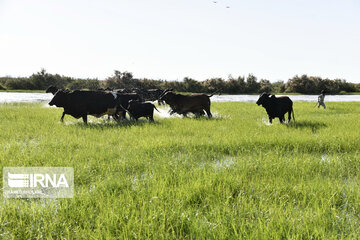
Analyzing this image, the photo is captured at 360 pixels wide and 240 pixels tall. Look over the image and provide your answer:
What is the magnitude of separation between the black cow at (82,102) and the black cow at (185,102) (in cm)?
238

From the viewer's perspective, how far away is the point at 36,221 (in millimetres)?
2297

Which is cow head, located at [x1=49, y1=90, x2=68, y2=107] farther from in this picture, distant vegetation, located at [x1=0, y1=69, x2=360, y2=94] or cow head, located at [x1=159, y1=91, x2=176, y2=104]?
distant vegetation, located at [x1=0, y1=69, x2=360, y2=94]

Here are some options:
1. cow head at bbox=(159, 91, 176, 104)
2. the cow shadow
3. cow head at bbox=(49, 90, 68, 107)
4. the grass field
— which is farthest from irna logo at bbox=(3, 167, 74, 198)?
the cow shadow

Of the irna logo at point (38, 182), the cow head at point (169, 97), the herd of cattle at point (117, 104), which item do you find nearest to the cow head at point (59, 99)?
the herd of cattle at point (117, 104)

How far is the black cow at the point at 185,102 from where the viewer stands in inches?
397

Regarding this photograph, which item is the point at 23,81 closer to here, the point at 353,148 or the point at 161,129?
the point at 161,129

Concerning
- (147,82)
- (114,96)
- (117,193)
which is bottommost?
(117,193)

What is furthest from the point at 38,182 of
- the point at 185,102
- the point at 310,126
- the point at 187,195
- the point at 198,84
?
the point at 198,84

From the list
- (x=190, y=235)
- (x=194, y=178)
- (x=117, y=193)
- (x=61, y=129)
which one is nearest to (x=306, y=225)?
(x=190, y=235)

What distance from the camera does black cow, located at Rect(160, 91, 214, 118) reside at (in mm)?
10094

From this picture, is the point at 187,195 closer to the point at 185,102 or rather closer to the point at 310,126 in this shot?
the point at 310,126

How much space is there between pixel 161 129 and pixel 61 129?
9.94 ft

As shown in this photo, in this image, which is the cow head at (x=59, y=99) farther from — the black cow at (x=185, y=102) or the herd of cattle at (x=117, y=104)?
the black cow at (x=185, y=102)

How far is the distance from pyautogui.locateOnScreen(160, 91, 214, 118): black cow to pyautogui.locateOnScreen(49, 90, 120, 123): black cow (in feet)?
7.81
